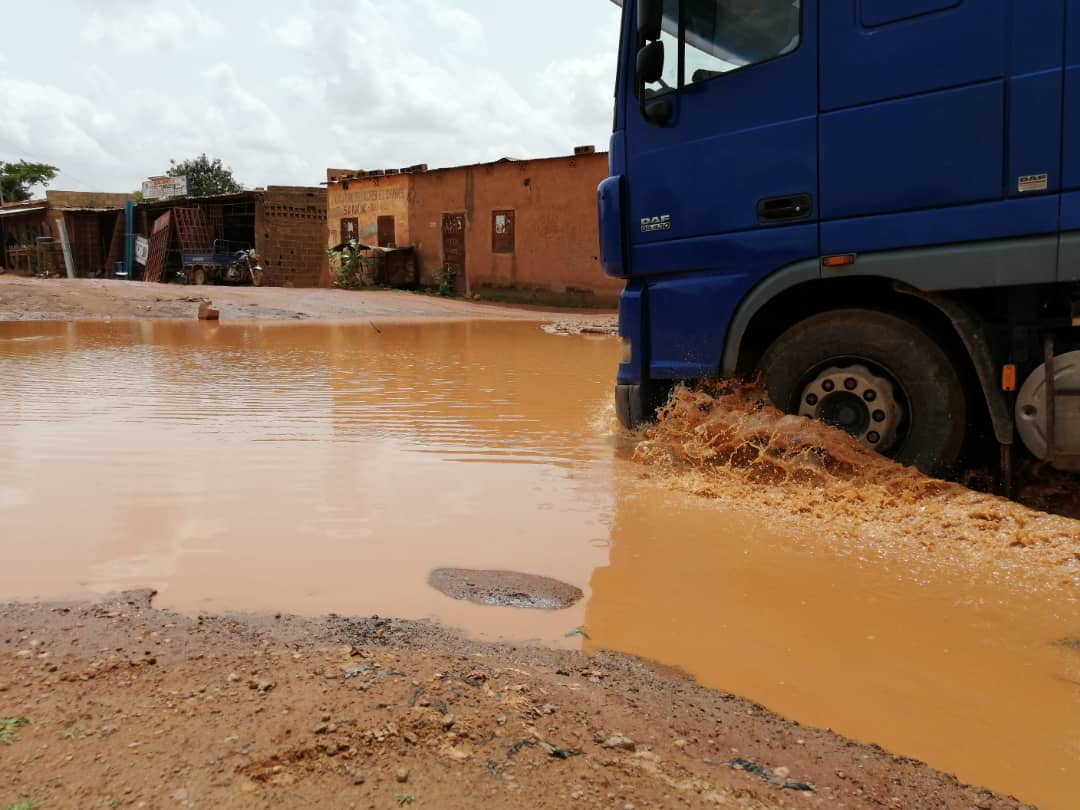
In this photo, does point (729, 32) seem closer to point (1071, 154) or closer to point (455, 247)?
point (1071, 154)

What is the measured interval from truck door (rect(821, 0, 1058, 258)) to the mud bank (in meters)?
2.76

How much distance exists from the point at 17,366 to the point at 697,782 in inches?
400

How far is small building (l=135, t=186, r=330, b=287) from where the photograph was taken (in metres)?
29.5

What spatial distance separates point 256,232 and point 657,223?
88.6 feet

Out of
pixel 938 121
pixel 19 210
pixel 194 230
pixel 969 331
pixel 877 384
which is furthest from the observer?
pixel 19 210

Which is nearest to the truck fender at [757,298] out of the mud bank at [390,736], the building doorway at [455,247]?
the mud bank at [390,736]

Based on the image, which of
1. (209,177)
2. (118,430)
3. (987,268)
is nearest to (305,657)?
(987,268)

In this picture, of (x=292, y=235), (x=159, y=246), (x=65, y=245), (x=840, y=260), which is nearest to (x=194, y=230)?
(x=159, y=246)

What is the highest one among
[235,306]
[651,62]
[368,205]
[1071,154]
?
[368,205]

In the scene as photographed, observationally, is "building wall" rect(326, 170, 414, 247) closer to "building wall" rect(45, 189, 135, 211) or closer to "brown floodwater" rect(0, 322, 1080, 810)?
"building wall" rect(45, 189, 135, 211)

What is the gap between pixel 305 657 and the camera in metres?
2.32

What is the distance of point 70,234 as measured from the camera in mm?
34750

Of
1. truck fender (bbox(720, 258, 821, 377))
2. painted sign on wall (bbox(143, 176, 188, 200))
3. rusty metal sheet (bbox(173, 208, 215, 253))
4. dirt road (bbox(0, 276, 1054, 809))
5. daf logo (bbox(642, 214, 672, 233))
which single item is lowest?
dirt road (bbox(0, 276, 1054, 809))

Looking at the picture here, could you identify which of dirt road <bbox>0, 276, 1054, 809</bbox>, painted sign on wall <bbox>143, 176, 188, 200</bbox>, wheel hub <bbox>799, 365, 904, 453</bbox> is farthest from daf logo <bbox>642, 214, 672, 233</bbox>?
painted sign on wall <bbox>143, 176, 188, 200</bbox>
